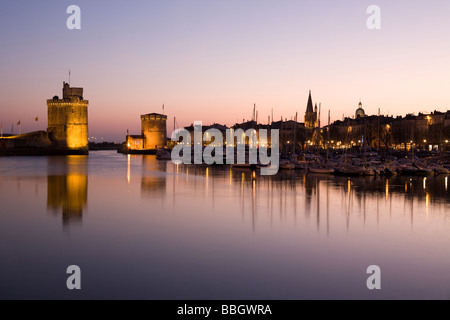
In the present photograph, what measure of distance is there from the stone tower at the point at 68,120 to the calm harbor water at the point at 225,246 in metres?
50.4

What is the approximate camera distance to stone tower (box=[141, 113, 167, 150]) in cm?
7288

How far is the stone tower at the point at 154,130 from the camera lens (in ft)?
239

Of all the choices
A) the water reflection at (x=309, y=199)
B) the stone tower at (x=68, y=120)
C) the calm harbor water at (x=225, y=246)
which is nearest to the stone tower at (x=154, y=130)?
the stone tower at (x=68, y=120)

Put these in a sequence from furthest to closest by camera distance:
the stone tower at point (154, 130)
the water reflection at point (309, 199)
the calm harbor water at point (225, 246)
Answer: the stone tower at point (154, 130) → the water reflection at point (309, 199) → the calm harbor water at point (225, 246)

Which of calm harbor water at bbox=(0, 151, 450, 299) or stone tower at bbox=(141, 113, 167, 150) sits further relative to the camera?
stone tower at bbox=(141, 113, 167, 150)

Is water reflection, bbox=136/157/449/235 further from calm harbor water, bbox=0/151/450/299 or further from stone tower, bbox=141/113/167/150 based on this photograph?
stone tower, bbox=141/113/167/150

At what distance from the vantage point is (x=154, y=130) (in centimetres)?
7338

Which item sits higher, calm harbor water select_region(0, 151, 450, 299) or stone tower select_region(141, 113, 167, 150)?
stone tower select_region(141, 113, 167, 150)

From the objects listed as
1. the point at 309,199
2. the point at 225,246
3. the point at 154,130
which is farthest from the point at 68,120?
the point at 225,246

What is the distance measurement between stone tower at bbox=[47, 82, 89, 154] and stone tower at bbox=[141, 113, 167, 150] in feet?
34.4

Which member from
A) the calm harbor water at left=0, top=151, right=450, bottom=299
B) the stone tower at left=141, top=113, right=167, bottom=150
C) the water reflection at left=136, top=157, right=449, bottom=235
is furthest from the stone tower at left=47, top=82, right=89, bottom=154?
the calm harbor water at left=0, top=151, right=450, bottom=299

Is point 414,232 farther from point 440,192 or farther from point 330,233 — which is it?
point 440,192

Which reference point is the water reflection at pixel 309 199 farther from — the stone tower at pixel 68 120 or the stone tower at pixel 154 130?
the stone tower at pixel 154 130

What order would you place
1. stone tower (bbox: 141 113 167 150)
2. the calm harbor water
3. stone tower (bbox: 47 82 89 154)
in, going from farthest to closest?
stone tower (bbox: 141 113 167 150), stone tower (bbox: 47 82 89 154), the calm harbor water
